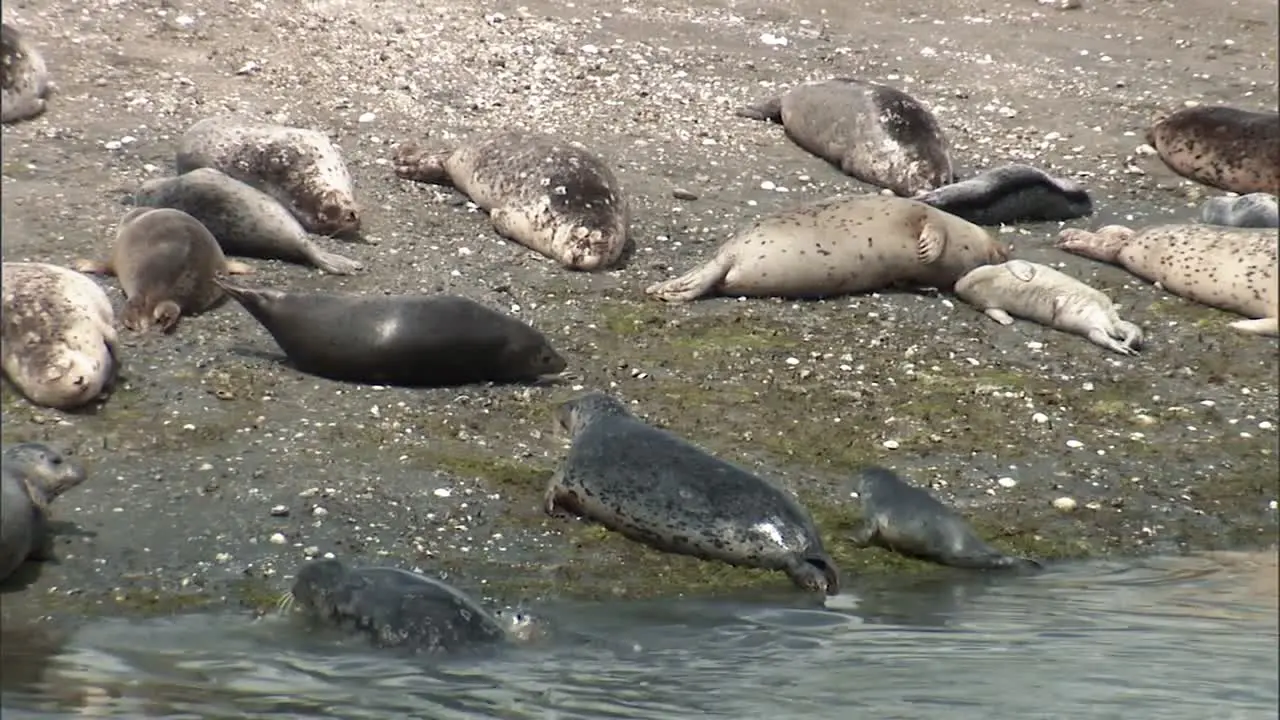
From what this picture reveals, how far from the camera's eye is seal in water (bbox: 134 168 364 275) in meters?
7.63

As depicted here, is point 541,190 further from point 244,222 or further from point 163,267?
point 163,267

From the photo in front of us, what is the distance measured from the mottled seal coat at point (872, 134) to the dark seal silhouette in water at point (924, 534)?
168 inches

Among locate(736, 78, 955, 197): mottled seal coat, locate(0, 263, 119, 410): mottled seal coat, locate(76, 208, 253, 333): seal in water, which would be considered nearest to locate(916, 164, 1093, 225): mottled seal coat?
locate(736, 78, 955, 197): mottled seal coat

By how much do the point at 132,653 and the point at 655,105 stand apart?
6940mm

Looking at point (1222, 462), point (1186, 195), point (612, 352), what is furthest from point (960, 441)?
point (1186, 195)

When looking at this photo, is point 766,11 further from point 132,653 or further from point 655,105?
point 132,653

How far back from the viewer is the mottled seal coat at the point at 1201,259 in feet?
25.9

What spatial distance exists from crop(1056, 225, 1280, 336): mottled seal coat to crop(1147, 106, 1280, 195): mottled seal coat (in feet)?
4.57

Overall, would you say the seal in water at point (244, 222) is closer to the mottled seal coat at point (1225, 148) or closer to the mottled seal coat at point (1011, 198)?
the mottled seal coat at point (1011, 198)

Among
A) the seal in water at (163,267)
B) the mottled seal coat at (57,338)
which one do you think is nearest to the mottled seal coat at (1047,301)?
the seal in water at (163,267)

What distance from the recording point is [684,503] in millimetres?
5141

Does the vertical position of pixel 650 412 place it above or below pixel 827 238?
below

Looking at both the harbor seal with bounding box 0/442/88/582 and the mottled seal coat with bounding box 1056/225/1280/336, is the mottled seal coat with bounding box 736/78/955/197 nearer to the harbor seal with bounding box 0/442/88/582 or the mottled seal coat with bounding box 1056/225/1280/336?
the mottled seal coat with bounding box 1056/225/1280/336

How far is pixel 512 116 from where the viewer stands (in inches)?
400
